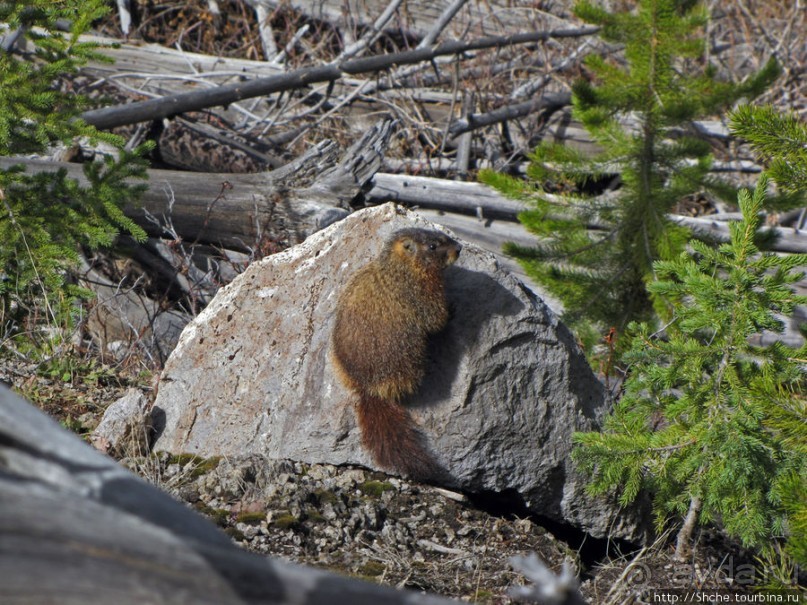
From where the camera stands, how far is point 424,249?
14.5 ft

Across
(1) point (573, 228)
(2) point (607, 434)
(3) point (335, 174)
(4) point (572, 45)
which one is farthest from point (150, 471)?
(4) point (572, 45)

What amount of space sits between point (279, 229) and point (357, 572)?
3693 millimetres

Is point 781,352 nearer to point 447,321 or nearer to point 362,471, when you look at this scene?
point 447,321

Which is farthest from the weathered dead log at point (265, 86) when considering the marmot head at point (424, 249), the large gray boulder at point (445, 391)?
the marmot head at point (424, 249)

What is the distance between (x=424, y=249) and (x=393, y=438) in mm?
1081

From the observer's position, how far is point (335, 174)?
6551 mm

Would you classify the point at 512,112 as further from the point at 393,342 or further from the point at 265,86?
the point at 393,342

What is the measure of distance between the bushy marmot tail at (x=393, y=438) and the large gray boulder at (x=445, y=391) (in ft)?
0.29

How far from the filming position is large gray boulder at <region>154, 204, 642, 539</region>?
4.42 meters

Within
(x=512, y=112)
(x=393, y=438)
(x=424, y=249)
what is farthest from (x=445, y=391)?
(x=512, y=112)

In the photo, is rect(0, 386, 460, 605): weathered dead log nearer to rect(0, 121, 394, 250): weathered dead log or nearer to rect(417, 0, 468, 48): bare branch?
rect(0, 121, 394, 250): weathered dead log

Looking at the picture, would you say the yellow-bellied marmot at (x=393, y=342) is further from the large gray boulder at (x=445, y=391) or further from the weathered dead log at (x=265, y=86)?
the weathered dead log at (x=265, y=86)

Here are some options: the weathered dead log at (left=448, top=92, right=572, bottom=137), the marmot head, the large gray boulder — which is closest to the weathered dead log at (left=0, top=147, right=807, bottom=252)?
the large gray boulder

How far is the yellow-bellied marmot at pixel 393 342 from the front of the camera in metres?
4.25
